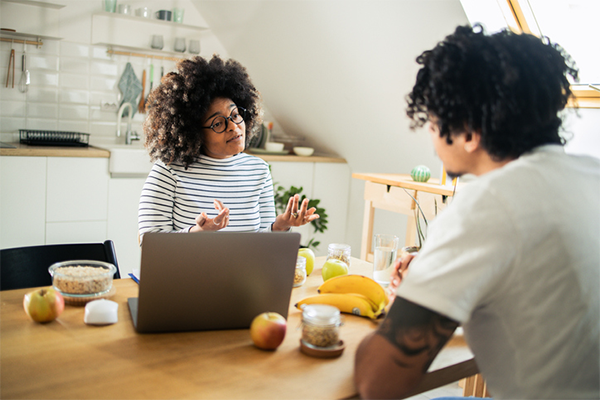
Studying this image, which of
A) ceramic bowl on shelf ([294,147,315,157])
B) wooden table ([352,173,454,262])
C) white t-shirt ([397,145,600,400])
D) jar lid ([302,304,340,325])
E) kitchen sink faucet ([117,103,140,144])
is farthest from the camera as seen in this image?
ceramic bowl on shelf ([294,147,315,157])

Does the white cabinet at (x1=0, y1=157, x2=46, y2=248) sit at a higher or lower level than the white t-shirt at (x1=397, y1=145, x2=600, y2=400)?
lower

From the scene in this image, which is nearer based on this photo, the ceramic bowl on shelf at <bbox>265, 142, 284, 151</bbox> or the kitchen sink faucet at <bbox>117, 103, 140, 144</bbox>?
the kitchen sink faucet at <bbox>117, 103, 140, 144</bbox>

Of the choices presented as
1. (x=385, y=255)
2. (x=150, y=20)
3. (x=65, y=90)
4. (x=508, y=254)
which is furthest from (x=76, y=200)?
(x=508, y=254)

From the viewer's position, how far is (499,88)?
844mm

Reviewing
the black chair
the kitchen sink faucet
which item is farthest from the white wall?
the black chair

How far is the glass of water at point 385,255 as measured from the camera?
58.3 inches

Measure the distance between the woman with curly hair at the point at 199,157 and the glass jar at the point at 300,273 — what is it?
0.70ft

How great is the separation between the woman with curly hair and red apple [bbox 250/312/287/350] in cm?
66

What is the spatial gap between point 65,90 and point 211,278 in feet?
10.4

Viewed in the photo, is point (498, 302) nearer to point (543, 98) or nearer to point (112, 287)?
point (543, 98)

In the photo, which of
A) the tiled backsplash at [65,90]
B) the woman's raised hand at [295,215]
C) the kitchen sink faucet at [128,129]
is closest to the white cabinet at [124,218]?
the kitchen sink faucet at [128,129]

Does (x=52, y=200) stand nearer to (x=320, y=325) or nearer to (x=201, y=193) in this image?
(x=201, y=193)

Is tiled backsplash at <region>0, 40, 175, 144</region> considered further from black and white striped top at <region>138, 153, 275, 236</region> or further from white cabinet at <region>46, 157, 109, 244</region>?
black and white striped top at <region>138, 153, 275, 236</region>

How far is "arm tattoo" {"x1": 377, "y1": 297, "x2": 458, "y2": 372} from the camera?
2.58 feet
